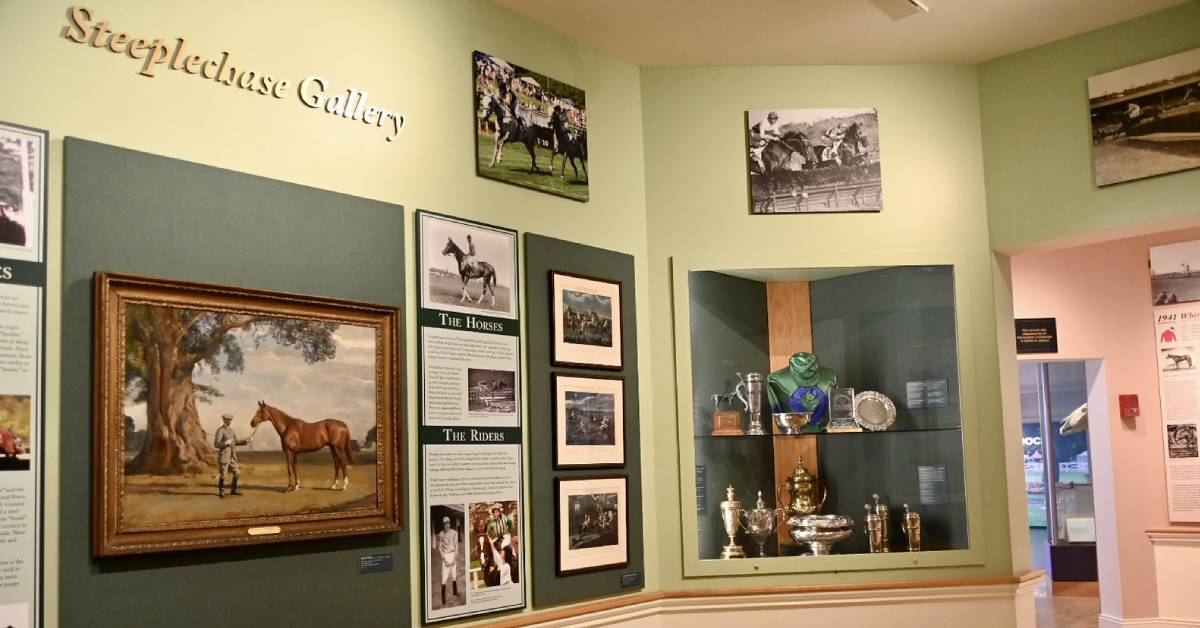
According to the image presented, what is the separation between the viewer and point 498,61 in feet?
15.5

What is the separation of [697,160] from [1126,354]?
4575 mm

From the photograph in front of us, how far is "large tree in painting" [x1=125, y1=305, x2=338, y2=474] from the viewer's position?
10.8 ft

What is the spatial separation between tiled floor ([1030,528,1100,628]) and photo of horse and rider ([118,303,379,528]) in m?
5.70

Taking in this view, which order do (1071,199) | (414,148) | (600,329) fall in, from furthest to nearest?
(1071,199) → (600,329) → (414,148)

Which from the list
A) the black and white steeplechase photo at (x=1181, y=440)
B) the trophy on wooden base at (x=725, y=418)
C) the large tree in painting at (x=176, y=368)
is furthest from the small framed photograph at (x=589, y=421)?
the black and white steeplechase photo at (x=1181, y=440)

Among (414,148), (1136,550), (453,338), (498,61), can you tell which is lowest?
(1136,550)

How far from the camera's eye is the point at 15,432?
301 cm

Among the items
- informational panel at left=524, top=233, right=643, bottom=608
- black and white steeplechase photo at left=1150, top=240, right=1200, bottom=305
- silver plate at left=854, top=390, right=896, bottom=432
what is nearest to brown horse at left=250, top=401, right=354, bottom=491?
informational panel at left=524, top=233, right=643, bottom=608

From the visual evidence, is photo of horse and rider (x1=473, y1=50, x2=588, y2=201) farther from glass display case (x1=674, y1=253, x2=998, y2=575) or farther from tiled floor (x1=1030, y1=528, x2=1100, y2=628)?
tiled floor (x1=1030, y1=528, x2=1100, y2=628)

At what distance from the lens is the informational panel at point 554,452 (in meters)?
4.64

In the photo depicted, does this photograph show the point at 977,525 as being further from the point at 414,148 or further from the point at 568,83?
the point at 414,148

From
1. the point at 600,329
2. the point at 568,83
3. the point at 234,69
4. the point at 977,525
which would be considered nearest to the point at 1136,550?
the point at 977,525

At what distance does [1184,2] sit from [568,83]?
287 cm

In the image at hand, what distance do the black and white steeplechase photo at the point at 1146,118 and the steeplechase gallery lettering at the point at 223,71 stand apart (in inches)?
132
